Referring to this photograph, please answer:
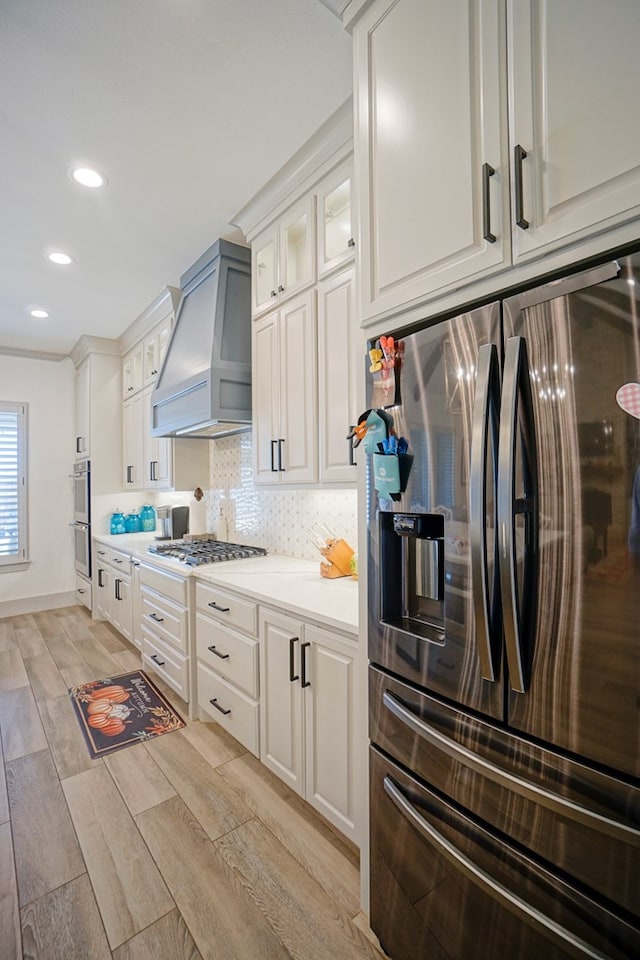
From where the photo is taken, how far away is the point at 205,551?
2.96 metres

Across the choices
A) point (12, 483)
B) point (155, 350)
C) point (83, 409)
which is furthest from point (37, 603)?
point (155, 350)

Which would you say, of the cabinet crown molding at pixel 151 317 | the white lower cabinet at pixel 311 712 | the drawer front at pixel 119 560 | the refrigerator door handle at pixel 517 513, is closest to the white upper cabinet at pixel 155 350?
the cabinet crown molding at pixel 151 317

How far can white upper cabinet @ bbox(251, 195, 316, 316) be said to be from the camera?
85.3 inches

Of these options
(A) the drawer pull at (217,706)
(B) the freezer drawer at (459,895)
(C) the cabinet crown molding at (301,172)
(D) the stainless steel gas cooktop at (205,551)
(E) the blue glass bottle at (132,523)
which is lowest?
(A) the drawer pull at (217,706)

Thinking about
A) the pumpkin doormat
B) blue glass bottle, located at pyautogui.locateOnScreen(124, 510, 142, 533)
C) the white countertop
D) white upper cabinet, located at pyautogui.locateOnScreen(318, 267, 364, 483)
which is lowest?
the pumpkin doormat

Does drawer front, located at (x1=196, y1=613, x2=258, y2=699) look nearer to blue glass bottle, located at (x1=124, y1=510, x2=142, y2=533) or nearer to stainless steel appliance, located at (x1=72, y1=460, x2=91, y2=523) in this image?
blue glass bottle, located at (x1=124, y1=510, x2=142, y2=533)

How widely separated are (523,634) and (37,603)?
5509 mm

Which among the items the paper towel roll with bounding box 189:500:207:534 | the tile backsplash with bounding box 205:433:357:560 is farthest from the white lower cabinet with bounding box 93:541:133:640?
the tile backsplash with bounding box 205:433:357:560

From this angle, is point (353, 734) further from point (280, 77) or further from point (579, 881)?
point (280, 77)

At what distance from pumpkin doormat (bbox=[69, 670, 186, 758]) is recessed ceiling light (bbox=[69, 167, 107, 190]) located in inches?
115

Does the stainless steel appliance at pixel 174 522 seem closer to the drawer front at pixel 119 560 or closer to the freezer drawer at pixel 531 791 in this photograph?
the drawer front at pixel 119 560

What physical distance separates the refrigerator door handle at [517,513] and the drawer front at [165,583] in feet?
6.80

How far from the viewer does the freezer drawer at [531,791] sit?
0.79m

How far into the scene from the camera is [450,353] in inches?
42.1
